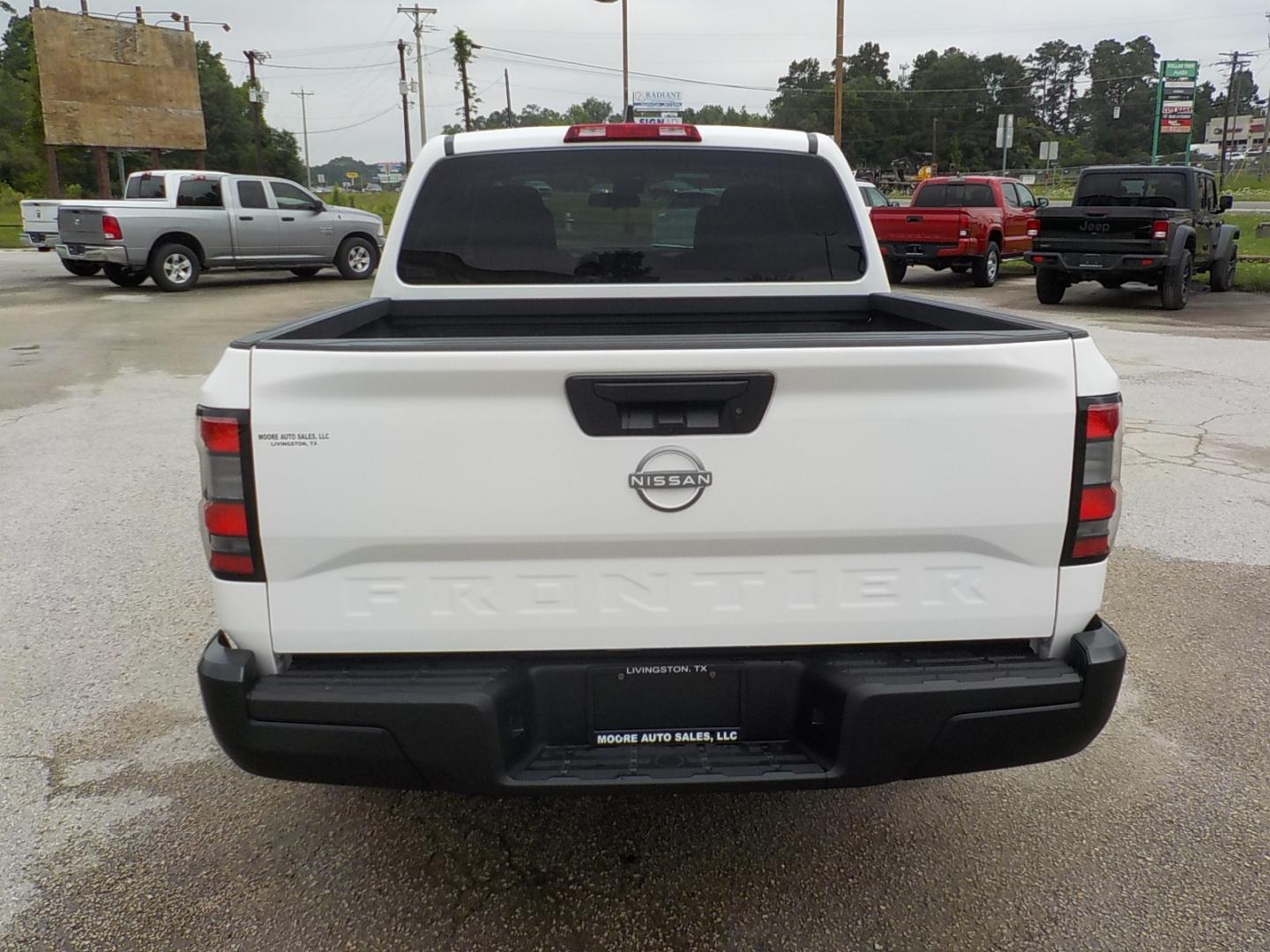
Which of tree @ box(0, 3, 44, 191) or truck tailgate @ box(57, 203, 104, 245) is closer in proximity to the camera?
truck tailgate @ box(57, 203, 104, 245)

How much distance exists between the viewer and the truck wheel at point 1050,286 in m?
15.8

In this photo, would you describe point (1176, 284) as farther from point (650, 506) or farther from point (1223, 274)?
point (650, 506)

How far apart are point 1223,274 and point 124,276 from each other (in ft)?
61.8

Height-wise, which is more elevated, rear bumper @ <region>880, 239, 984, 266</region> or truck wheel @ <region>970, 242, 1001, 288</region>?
rear bumper @ <region>880, 239, 984, 266</region>

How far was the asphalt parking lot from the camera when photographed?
2.63 metres

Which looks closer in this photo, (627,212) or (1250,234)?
(627,212)

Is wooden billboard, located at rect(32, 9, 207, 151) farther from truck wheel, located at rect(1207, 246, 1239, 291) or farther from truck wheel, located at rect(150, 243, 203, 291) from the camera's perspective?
truck wheel, located at rect(1207, 246, 1239, 291)

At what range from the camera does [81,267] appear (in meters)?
19.5

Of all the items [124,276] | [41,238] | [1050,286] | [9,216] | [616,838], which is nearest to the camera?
[616,838]

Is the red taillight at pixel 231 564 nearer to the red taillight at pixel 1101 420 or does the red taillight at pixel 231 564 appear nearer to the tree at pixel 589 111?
the red taillight at pixel 1101 420

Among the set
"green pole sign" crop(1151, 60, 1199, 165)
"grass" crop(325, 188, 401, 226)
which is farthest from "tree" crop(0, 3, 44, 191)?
"green pole sign" crop(1151, 60, 1199, 165)

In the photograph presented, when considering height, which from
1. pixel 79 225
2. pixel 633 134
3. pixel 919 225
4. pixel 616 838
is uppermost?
pixel 633 134

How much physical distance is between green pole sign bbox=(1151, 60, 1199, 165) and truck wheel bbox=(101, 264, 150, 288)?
36633mm

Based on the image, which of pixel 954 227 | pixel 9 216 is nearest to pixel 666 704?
pixel 954 227
